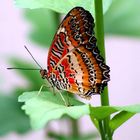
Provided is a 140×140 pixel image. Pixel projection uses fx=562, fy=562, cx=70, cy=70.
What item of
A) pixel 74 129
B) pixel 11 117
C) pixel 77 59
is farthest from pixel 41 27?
pixel 77 59

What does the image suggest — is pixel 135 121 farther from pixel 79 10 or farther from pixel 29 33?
pixel 79 10

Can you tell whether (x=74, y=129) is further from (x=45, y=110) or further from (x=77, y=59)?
(x=45, y=110)

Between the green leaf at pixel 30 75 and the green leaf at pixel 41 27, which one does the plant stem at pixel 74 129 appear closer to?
the green leaf at pixel 30 75

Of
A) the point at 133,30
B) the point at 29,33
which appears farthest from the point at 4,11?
the point at 133,30

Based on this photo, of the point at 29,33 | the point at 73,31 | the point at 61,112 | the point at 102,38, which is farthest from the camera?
the point at 29,33

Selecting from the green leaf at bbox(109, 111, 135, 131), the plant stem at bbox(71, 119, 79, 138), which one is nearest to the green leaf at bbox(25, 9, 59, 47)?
the plant stem at bbox(71, 119, 79, 138)

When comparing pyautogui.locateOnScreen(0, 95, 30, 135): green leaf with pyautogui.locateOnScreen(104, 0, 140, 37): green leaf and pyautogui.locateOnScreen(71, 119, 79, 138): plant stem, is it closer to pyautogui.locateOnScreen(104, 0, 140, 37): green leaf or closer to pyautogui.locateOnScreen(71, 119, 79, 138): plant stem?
pyautogui.locateOnScreen(71, 119, 79, 138): plant stem

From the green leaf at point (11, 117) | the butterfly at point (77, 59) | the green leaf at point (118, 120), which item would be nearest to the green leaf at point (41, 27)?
the green leaf at point (11, 117)
